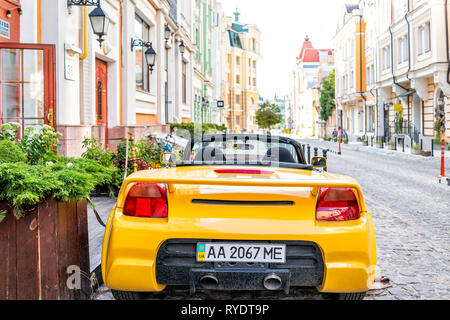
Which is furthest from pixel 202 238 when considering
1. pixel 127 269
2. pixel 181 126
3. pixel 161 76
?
pixel 181 126

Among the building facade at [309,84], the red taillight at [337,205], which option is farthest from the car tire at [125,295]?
the building facade at [309,84]

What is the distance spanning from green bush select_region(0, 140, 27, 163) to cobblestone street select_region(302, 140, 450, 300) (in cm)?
307

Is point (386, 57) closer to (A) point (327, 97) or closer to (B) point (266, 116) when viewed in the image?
(A) point (327, 97)

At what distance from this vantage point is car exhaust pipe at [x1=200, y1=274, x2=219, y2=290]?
321 cm

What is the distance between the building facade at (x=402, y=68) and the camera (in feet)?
86.8

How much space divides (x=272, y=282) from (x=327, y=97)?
69099 millimetres

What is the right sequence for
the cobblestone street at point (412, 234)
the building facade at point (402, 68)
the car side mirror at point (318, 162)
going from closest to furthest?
1. the cobblestone street at point (412, 234)
2. the car side mirror at point (318, 162)
3. the building facade at point (402, 68)

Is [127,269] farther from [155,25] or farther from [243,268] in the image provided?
[155,25]

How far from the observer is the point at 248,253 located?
3.24 m

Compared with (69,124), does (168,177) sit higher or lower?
lower

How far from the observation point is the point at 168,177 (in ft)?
11.3

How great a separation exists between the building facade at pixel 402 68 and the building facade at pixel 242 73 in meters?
35.1

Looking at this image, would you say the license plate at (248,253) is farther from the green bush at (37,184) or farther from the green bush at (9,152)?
the green bush at (9,152)
